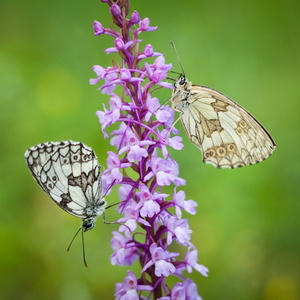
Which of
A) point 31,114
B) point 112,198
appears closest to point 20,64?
point 31,114

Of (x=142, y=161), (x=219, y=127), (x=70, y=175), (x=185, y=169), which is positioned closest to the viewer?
(x=142, y=161)

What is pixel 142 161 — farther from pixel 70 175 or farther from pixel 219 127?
pixel 219 127

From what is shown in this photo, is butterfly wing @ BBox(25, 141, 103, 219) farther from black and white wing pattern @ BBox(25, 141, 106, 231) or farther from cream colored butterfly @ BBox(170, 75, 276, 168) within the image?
cream colored butterfly @ BBox(170, 75, 276, 168)

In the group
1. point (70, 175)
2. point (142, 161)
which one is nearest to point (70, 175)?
point (70, 175)

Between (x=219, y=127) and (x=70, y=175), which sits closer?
(x=70, y=175)

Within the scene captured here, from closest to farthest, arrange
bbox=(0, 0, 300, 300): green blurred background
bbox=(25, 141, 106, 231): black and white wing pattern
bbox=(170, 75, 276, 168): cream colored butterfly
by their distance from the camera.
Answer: bbox=(25, 141, 106, 231): black and white wing pattern < bbox=(170, 75, 276, 168): cream colored butterfly < bbox=(0, 0, 300, 300): green blurred background

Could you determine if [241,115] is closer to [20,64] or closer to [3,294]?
[3,294]

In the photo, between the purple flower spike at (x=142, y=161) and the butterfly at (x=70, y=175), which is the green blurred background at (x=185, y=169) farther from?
the purple flower spike at (x=142, y=161)

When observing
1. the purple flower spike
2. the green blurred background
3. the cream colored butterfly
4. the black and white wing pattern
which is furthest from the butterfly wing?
the green blurred background

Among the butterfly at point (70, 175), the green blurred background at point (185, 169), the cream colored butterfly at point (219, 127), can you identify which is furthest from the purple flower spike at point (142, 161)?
the green blurred background at point (185, 169)
